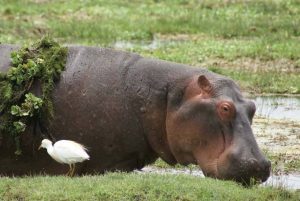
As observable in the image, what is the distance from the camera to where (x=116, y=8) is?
2455 centimetres

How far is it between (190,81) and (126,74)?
1.97 ft

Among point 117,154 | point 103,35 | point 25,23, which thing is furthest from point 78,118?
point 25,23

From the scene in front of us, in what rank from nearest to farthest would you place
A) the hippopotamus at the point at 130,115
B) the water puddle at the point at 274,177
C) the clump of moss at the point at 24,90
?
the hippopotamus at the point at 130,115 < the clump of moss at the point at 24,90 < the water puddle at the point at 274,177

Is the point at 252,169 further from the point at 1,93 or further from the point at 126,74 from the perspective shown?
the point at 1,93

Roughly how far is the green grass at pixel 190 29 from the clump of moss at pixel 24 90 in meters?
6.53

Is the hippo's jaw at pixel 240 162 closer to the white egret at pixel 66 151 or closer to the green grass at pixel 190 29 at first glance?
the white egret at pixel 66 151

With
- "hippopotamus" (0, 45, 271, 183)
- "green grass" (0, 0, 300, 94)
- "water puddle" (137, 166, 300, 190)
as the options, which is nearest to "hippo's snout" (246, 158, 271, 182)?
"hippopotamus" (0, 45, 271, 183)

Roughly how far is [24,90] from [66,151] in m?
0.89

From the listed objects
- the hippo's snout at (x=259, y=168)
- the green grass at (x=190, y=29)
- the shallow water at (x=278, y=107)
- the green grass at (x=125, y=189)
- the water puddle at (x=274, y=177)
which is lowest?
the green grass at (x=190, y=29)

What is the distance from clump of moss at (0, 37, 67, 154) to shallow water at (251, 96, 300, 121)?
4.97m

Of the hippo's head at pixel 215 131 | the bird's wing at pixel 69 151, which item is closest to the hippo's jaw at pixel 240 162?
the hippo's head at pixel 215 131

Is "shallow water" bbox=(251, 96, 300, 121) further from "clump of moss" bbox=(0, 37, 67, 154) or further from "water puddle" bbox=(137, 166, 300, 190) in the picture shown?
"clump of moss" bbox=(0, 37, 67, 154)

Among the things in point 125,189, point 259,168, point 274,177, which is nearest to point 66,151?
point 125,189

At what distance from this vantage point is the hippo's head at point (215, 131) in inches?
315
